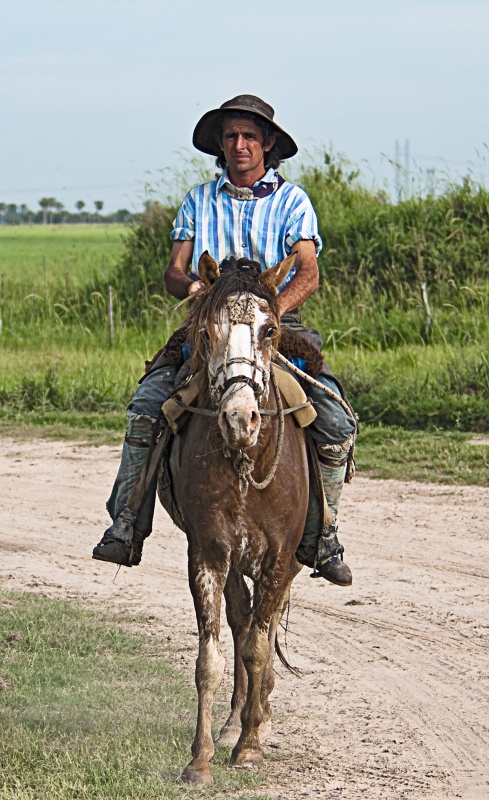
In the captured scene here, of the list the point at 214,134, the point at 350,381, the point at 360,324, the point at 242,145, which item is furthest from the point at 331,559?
the point at 360,324

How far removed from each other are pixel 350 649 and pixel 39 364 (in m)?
10.2

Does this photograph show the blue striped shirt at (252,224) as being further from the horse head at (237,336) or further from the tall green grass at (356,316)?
the tall green grass at (356,316)

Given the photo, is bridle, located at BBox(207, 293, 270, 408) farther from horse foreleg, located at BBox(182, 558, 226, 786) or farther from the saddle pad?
horse foreleg, located at BBox(182, 558, 226, 786)

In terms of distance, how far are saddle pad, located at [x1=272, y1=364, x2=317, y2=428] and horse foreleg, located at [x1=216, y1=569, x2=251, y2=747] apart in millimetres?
766

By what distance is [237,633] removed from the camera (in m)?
5.35

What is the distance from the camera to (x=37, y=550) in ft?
28.0

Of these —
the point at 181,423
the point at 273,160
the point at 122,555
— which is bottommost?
the point at 122,555

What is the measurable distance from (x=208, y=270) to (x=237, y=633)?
1684 millimetres

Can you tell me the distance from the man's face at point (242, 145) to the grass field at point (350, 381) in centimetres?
532

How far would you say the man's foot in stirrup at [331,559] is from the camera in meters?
5.49

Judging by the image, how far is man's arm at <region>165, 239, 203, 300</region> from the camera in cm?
512

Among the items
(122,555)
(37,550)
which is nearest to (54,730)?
(122,555)

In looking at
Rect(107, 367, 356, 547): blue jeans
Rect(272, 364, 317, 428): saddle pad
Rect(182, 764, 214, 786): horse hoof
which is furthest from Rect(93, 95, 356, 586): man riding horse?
Rect(182, 764, 214, 786): horse hoof

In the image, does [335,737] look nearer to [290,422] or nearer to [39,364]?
[290,422]
